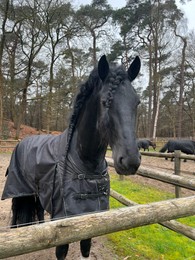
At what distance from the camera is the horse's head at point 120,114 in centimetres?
183

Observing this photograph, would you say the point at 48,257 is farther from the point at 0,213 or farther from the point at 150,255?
the point at 0,213

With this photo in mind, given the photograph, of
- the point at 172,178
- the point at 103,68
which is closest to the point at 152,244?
the point at 172,178

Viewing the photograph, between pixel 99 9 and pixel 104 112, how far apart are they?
2017 centimetres

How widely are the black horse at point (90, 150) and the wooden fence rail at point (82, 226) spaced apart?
1.03 ft

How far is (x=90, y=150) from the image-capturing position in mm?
2412

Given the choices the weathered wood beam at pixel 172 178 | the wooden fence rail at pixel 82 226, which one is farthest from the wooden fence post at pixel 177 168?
the wooden fence rail at pixel 82 226

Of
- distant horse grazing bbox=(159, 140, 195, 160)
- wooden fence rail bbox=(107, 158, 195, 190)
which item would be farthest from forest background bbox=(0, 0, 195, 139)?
wooden fence rail bbox=(107, 158, 195, 190)

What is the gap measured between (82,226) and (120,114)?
835mm

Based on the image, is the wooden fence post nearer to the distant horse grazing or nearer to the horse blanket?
the horse blanket

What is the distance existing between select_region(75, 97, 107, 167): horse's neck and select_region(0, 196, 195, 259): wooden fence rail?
31.1 inches

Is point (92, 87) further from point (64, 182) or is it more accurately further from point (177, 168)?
point (177, 168)

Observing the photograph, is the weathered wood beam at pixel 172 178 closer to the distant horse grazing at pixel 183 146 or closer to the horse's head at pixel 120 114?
the horse's head at pixel 120 114

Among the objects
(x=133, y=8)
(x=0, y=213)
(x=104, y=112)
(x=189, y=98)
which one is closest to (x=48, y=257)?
(x=0, y=213)

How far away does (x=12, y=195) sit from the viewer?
10.1 feet
